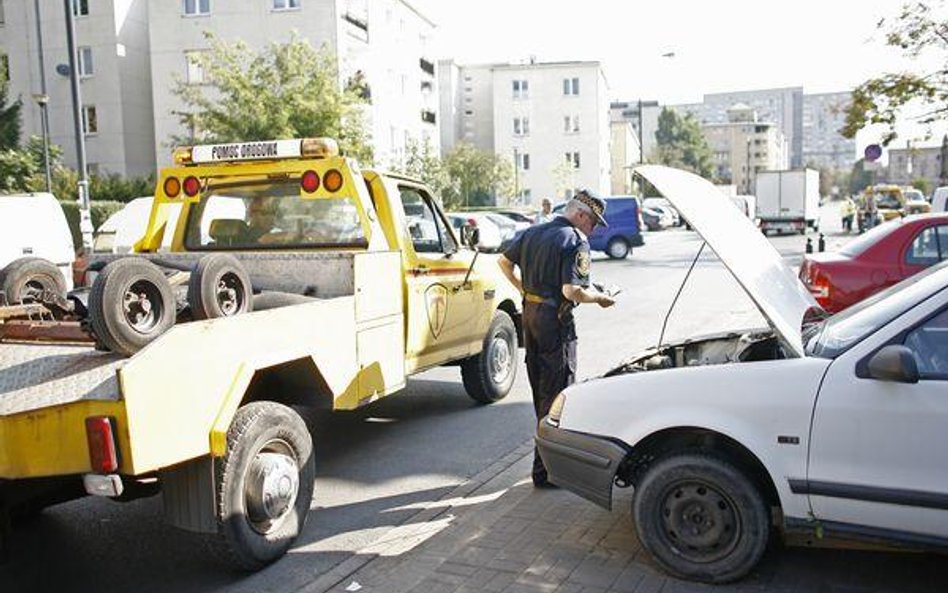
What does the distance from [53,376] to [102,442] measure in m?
0.62

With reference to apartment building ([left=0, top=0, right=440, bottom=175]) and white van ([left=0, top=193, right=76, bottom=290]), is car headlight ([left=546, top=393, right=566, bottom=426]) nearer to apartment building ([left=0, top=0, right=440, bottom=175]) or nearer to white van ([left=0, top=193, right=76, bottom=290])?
white van ([left=0, top=193, right=76, bottom=290])

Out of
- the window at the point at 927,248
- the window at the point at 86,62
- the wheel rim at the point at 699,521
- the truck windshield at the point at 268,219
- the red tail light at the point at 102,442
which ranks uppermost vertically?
the window at the point at 86,62

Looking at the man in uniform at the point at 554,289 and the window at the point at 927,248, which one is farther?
the window at the point at 927,248

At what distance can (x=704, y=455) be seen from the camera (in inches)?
155

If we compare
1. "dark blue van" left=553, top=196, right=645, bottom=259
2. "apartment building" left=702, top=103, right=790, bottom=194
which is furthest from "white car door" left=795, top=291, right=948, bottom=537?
"apartment building" left=702, top=103, right=790, bottom=194

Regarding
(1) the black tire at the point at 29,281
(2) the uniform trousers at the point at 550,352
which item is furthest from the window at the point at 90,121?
(2) the uniform trousers at the point at 550,352

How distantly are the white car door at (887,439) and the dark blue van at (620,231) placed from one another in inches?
886

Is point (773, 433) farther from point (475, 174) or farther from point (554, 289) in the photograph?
point (475, 174)

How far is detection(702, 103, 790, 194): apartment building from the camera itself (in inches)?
5448

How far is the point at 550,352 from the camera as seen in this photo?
17.6 feet

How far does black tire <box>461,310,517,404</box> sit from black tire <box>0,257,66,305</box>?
11.4 ft

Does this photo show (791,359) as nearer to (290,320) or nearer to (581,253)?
(581,253)

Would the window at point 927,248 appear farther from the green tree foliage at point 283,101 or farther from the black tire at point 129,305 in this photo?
the green tree foliage at point 283,101

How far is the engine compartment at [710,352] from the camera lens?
4.57m
